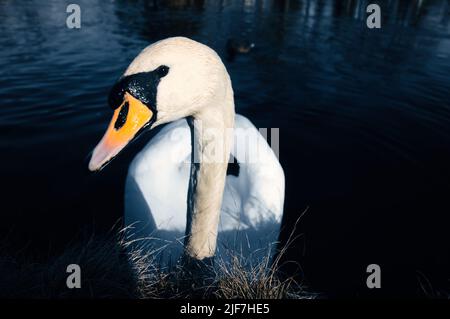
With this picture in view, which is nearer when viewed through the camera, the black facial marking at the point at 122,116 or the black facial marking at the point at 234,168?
the black facial marking at the point at 122,116

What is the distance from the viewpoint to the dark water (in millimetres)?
4574

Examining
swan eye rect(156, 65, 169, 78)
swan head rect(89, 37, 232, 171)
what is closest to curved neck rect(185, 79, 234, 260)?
swan head rect(89, 37, 232, 171)

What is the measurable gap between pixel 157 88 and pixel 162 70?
0.10 metres

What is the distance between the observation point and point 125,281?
2723 mm

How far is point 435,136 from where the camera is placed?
720 centimetres

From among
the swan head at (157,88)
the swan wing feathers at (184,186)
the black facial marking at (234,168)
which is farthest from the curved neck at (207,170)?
the black facial marking at (234,168)

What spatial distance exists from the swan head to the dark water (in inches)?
91.2

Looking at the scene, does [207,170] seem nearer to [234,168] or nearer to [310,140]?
[234,168]

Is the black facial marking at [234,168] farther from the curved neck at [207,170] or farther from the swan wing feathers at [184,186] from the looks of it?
the curved neck at [207,170]

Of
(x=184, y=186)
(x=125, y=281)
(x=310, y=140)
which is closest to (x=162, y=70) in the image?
(x=125, y=281)

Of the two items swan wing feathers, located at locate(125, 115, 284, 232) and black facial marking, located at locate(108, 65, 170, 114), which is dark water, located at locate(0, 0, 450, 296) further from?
black facial marking, located at locate(108, 65, 170, 114)

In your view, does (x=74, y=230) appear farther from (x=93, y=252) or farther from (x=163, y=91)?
(x=163, y=91)

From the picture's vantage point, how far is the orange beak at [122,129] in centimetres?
186
